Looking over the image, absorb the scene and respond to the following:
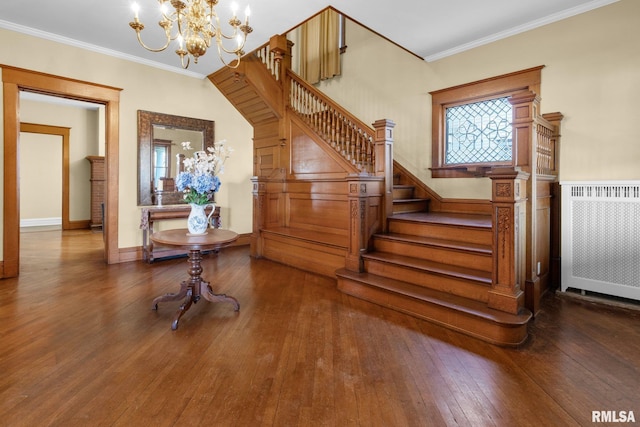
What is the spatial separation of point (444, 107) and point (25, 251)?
7.00 meters

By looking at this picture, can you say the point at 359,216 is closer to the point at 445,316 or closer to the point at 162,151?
the point at 445,316

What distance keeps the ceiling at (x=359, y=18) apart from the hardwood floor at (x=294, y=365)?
9.86 ft

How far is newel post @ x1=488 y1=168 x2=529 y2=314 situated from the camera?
98.7 inches

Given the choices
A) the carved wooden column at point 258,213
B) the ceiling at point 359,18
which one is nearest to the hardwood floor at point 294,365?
the carved wooden column at point 258,213

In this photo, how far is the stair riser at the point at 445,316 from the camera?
2383 mm

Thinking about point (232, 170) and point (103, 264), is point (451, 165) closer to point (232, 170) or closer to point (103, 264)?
point (232, 170)

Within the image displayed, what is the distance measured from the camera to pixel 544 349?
2320 mm

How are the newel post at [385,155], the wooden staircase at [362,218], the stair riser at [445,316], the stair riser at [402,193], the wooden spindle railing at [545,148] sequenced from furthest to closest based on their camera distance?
the stair riser at [402,193], the newel post at [385,155], the wooden spindle railing at [545,148], the wooden staircase at [362,218], the stair riser at [445,316]

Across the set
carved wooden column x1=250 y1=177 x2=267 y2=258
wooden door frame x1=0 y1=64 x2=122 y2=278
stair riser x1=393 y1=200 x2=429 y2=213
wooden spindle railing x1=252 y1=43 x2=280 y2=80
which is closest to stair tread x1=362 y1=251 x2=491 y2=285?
stair riser x1=393 y1=200 x2=429 y2=213

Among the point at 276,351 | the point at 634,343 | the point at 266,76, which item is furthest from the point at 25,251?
the point at 634,343

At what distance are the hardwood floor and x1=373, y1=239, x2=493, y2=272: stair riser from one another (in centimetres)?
62

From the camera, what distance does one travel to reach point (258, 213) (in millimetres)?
5270

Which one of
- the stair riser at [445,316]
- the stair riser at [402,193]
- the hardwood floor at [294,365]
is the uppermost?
the stair riser at [402,193]

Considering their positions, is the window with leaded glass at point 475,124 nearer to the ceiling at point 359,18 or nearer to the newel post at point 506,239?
the ceiling at point 359,18
